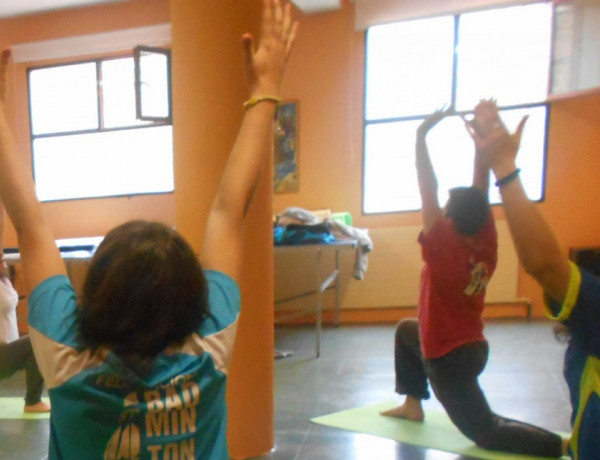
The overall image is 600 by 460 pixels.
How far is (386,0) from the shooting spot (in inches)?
187

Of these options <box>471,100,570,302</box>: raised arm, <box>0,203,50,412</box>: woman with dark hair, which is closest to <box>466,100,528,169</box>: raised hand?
<box>471,100,570,302</box>: raised arm

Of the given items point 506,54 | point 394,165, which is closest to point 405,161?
point 394,165

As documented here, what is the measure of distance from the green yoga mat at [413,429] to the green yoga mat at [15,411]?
4.65 feet

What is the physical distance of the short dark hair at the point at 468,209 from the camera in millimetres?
1974

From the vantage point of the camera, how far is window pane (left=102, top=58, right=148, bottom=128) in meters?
5.42

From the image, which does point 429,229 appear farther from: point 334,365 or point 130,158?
point 130,158

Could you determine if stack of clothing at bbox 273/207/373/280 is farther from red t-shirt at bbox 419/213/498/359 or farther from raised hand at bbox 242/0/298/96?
raised hand at bbox 242/0/298/96

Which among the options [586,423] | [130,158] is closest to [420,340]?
[586,423]

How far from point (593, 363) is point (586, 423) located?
0.39 feet

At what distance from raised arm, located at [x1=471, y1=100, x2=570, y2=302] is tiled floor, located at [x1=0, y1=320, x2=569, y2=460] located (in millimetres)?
1328

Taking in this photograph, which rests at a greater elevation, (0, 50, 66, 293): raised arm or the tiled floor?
(0, 50, 66, 293): raised arm

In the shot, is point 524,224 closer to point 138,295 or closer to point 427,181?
point 138,295

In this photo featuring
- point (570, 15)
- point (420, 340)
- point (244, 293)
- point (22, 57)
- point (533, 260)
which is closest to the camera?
point (533, 260)

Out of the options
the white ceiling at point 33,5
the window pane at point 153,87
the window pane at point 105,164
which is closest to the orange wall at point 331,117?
the window pane at point 105,164
